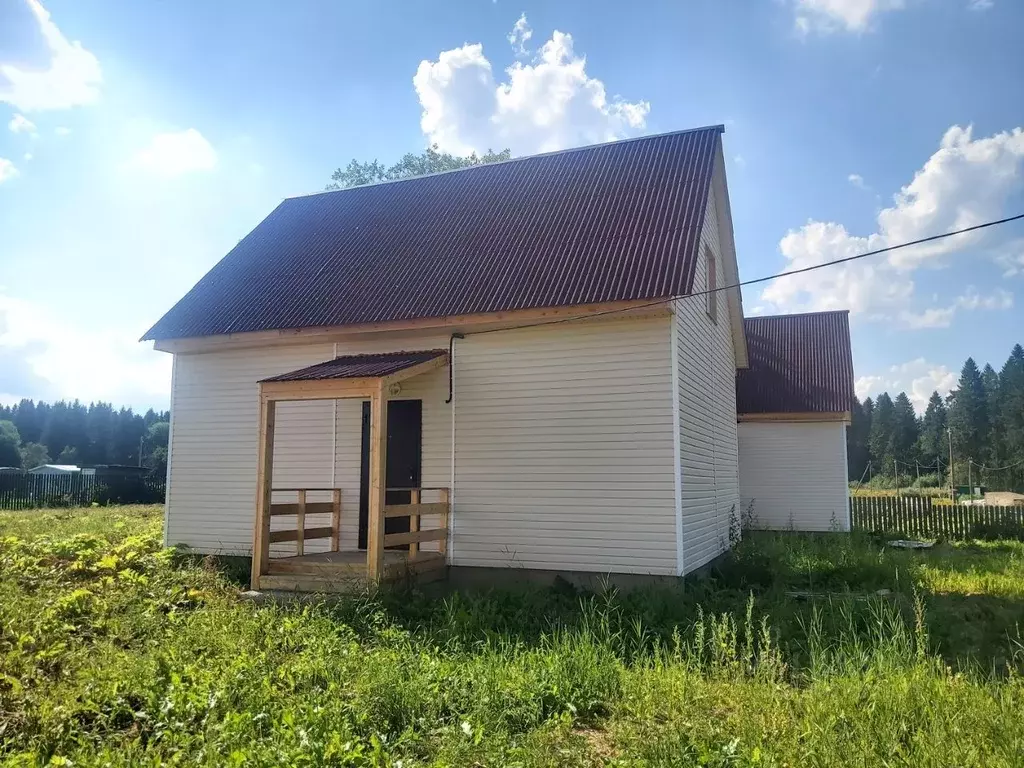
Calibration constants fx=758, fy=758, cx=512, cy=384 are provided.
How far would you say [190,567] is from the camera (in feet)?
35.2

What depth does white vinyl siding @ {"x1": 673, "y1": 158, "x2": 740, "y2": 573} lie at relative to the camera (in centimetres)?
1010

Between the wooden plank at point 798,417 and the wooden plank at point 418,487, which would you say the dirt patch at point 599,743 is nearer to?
the wooden plank at point 418,487

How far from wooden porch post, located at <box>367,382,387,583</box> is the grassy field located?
0.54 m

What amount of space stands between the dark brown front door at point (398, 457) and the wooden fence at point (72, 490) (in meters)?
23.3

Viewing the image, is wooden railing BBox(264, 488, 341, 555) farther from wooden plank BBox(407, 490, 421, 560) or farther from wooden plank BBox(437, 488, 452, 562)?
wooden plank BBox(437, 488, 452, 562)

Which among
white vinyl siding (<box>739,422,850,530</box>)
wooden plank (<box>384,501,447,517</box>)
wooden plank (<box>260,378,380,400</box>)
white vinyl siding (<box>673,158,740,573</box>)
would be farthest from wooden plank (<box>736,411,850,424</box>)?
wooden plank (<box>260,378,380,400</box>)

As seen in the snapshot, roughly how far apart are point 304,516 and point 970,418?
77.4 m

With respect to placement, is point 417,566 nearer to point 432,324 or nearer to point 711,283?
point 432,324

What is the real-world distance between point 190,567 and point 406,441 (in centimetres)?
350

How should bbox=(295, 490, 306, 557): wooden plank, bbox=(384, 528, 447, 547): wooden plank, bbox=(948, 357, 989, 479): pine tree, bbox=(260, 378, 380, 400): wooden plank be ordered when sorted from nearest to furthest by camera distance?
1. bbox=(384, 528, 447, 547): wooden plank
2. bbox=(260, 378, 380, 400): wooden plank
3. bbox=(295, 490, 306, 557): wooden plank
4. bbox=(948, 357, 989, 479): pine tree

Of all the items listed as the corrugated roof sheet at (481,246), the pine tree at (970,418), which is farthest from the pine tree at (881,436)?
the corrugated roof sheet at (481,246)

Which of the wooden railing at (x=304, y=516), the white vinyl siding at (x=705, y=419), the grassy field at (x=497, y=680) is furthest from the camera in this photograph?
the wooden railing at (x=304, y=516)

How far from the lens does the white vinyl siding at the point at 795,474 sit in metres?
18.9

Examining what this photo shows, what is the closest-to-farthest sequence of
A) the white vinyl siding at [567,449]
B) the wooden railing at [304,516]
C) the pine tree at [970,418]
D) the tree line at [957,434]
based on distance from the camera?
the white vinyl siding at [567,449] → the wooden railing at [304,516] → the tree line at [957,434] → the pine tree at [970,418]
